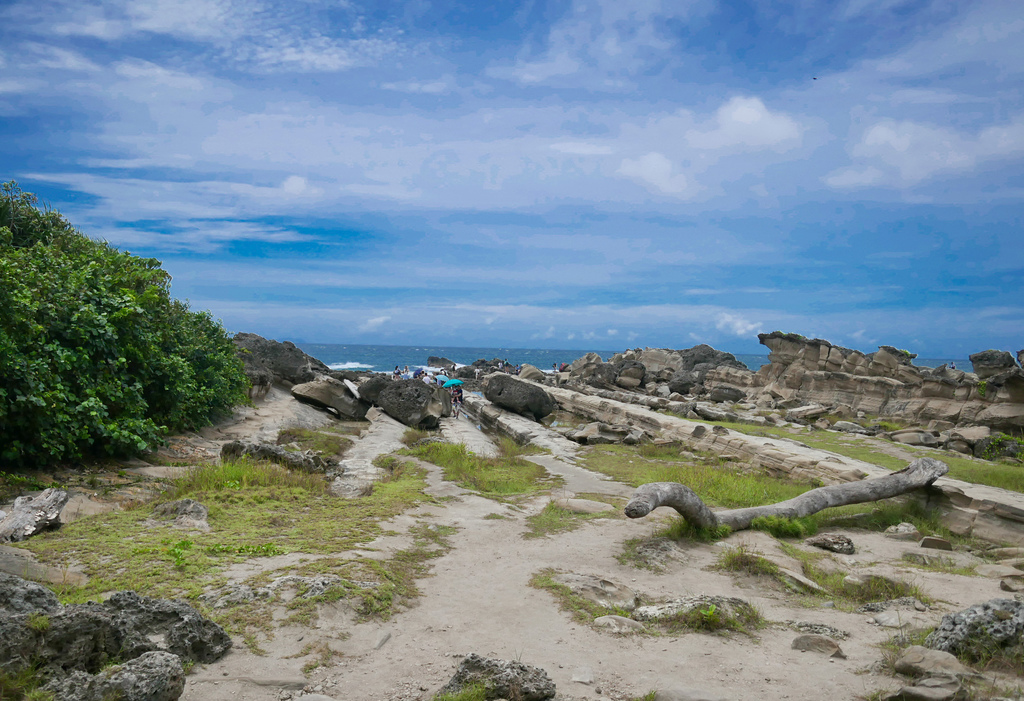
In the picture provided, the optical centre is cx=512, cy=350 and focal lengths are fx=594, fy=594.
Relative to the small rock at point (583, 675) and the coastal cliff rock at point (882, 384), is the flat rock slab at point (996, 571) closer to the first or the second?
the small rock at point (583, 675)

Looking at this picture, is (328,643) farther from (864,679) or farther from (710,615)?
(864,679)

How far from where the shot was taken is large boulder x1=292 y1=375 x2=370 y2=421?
81.6 feet

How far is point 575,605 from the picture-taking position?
641cm

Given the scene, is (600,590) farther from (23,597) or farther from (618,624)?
(23,597)

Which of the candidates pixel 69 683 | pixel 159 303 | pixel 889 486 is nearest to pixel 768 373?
pixel 889 486

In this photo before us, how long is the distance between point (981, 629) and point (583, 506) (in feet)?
22.4

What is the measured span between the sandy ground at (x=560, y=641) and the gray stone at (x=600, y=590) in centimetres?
30

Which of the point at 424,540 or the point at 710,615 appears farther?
the point at 424,540

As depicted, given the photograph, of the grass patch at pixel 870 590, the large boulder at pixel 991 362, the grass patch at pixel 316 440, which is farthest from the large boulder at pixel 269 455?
the large boulder at pixel 991 362

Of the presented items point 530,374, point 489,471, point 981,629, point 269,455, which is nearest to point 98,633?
point 981,629

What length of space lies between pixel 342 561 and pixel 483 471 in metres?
7.96

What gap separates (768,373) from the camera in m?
38.1

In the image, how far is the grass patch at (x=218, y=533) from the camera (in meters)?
5.88

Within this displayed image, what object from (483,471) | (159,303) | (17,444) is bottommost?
(483,471)
